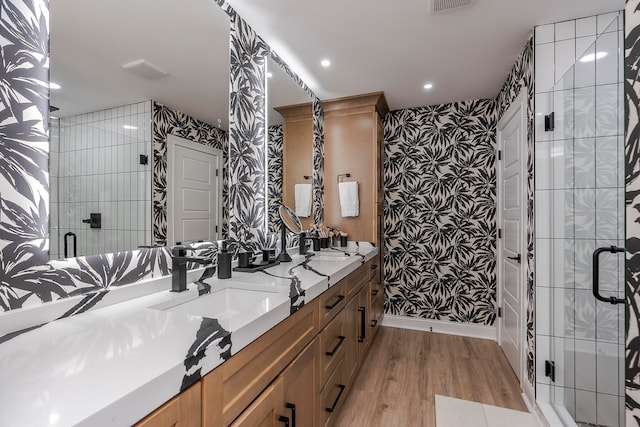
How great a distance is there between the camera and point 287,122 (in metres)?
2.55

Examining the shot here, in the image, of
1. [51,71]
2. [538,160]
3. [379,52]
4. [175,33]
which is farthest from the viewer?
[379,52]

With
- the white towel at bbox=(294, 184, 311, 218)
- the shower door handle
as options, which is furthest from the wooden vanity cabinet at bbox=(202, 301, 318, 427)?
the white towel at bbox=(294, 184, 311, 218)

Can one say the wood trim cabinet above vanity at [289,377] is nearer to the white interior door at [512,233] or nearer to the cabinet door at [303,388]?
the cabinet door at [303,388]

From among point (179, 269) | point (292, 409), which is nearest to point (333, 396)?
point (292, 409)

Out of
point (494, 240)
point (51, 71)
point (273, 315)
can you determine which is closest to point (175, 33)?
point (51, 71)

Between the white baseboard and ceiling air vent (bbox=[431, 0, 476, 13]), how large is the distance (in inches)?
109

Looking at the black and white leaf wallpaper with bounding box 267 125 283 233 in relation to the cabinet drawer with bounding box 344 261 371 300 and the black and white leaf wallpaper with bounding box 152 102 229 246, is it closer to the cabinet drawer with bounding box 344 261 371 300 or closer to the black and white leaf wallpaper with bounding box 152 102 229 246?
the cabinet drawer with bounding box 344 261 371 300

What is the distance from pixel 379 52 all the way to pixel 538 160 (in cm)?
129

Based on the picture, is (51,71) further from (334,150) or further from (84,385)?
(334,150)

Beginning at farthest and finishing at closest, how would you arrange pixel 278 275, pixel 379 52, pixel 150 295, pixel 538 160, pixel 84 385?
pixel 379 52, pixel 538 160, pixel 278 275, pixel 150 295, pixel 84 385

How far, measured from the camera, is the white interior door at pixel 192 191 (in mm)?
1397

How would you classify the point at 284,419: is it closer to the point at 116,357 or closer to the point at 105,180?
the point at 116,357

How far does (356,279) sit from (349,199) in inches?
44.2

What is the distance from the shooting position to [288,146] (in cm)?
257
